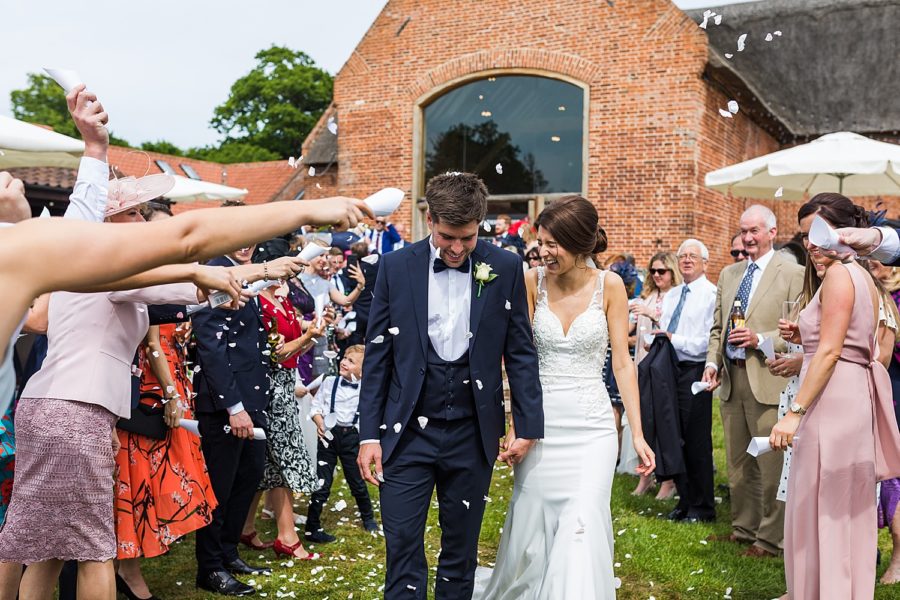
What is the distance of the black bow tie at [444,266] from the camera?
12.6 ft

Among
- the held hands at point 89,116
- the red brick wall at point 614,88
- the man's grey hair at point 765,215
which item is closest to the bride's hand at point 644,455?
the man's grey hair at point 765,215

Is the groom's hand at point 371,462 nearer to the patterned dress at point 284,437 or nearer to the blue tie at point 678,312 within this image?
the patterned dress at point 284,437

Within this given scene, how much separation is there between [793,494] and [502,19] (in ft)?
42.6

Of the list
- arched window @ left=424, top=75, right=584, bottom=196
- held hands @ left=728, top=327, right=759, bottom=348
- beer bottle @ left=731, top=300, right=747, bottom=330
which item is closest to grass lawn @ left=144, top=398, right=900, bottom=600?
held hands @ left=728, top=327, right=759, bottom=348

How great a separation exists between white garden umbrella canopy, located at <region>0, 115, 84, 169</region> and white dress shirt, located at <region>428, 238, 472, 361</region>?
5270 millimetres

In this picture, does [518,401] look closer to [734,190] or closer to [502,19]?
[734,190]

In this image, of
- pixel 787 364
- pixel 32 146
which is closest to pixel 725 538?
pixel 787 364

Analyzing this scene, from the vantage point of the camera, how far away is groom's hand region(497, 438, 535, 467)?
411 cm

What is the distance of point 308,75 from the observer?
4681cm

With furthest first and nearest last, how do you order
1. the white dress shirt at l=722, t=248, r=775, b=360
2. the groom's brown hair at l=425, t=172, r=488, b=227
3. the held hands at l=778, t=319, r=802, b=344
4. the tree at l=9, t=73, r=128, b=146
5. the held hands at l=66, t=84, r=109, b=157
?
the tree at l=9, t=73, r=128, b=146 < the white dress shirt at l=722, t=248, r=775, b=360 < the held hands at l=778, t=319, r=802, b=344 < the groom's brown hair at l=425, t=172, r=488, b=227 < the held hands at l=66, t=84, r=109, b=157

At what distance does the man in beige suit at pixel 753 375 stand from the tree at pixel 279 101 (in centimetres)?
4217

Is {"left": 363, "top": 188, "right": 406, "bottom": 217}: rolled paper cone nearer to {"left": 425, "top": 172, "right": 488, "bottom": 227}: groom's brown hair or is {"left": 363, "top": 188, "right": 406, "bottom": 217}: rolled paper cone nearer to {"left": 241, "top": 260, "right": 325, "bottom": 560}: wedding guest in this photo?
{"left": 425, "top": 172, "right": 488, "bottom": 227}: groom's brown hair

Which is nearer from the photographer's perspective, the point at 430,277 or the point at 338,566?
the point at 430,277

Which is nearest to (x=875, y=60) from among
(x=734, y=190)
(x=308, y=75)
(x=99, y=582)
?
(x=734, y=190)
